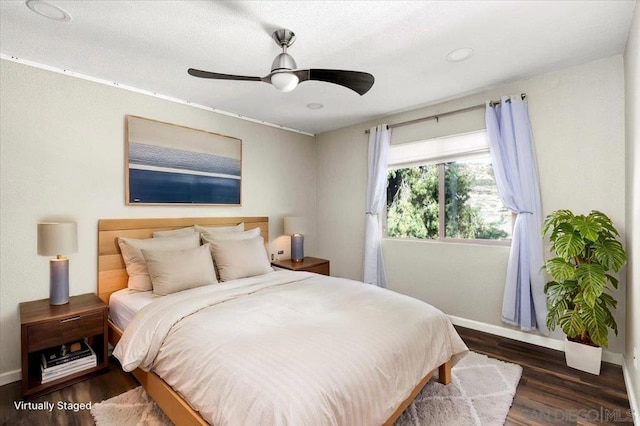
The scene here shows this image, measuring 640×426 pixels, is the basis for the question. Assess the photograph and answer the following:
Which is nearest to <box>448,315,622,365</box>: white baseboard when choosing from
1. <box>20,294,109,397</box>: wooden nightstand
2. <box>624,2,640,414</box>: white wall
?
<box>624,2,640,414</box>: white wall

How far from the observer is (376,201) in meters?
3.98

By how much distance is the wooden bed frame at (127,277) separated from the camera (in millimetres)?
1598

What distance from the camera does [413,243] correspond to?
376cm

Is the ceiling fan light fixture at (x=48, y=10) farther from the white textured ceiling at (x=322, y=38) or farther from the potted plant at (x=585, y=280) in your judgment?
the potted plant at (x=585, y=280)

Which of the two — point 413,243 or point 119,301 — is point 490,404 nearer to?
point 413,243

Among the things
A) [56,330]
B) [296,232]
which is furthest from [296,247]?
[56,330]

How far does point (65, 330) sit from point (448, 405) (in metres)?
2.81

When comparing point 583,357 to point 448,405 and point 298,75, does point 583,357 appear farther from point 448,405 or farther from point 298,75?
point 298,75

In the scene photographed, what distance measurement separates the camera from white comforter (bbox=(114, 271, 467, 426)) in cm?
124

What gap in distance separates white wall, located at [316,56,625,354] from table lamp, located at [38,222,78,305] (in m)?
3.17

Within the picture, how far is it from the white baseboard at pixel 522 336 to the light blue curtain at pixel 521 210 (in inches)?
4.8

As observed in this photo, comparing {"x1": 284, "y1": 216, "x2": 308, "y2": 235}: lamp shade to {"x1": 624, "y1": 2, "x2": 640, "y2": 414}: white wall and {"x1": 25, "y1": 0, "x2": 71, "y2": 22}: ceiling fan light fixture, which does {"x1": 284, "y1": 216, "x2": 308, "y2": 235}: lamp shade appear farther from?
{"x1": 624, "y1": 2, "x2": 640, "y2": 414}: white wall

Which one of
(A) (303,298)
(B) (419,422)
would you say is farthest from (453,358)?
(A) (303,298)

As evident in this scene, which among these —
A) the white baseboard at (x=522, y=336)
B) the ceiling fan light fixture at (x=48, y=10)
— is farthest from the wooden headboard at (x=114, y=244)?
the white baseboard at (x=522, y=336)
